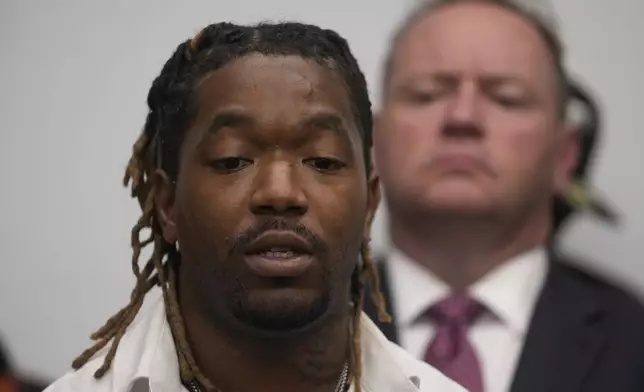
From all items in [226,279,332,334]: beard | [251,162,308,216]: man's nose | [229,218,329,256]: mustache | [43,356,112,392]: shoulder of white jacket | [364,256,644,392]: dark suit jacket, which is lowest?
[364,256,644,392]: dark suit jacket

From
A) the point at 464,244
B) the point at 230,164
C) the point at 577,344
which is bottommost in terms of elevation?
the point at 577,344

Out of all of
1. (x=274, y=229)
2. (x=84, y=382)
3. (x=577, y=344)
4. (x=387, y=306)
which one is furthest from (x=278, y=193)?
(x=577, y=344)

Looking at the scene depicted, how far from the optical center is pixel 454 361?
3.61 feet

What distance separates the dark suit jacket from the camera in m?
1.10

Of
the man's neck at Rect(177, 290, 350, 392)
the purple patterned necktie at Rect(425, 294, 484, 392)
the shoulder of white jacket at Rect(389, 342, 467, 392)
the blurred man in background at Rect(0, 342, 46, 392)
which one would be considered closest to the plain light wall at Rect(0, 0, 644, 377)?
the blurred man in background at Rect(0, 342, 46, 392)

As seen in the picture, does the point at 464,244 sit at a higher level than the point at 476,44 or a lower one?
lower

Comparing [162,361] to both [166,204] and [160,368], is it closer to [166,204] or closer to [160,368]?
[160,368]

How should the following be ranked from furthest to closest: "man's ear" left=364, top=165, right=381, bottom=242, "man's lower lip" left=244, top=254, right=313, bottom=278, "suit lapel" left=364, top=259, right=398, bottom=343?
1. "suit lapel" left=364, top=259, right=398, bottom=343
2. "man's ear" left=364, top=165, right=381, bottom=242
3. "man's lower lip" left=244, top=254, right=313, bottom=278

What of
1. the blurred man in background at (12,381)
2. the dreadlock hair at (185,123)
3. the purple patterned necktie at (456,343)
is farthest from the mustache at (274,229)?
the blurred man in background at (12,381)

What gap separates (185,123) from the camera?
819 mm

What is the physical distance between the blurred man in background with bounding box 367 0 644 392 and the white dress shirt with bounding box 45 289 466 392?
0.61 ft

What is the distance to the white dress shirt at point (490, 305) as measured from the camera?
Result: 1110 millimetres

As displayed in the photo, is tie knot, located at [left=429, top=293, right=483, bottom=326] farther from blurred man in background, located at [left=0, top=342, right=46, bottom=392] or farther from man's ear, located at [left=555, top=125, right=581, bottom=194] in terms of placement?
blurred man in background, located at [left=0, top=342, right=46, bottom=392]

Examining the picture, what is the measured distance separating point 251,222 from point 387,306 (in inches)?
16.4
